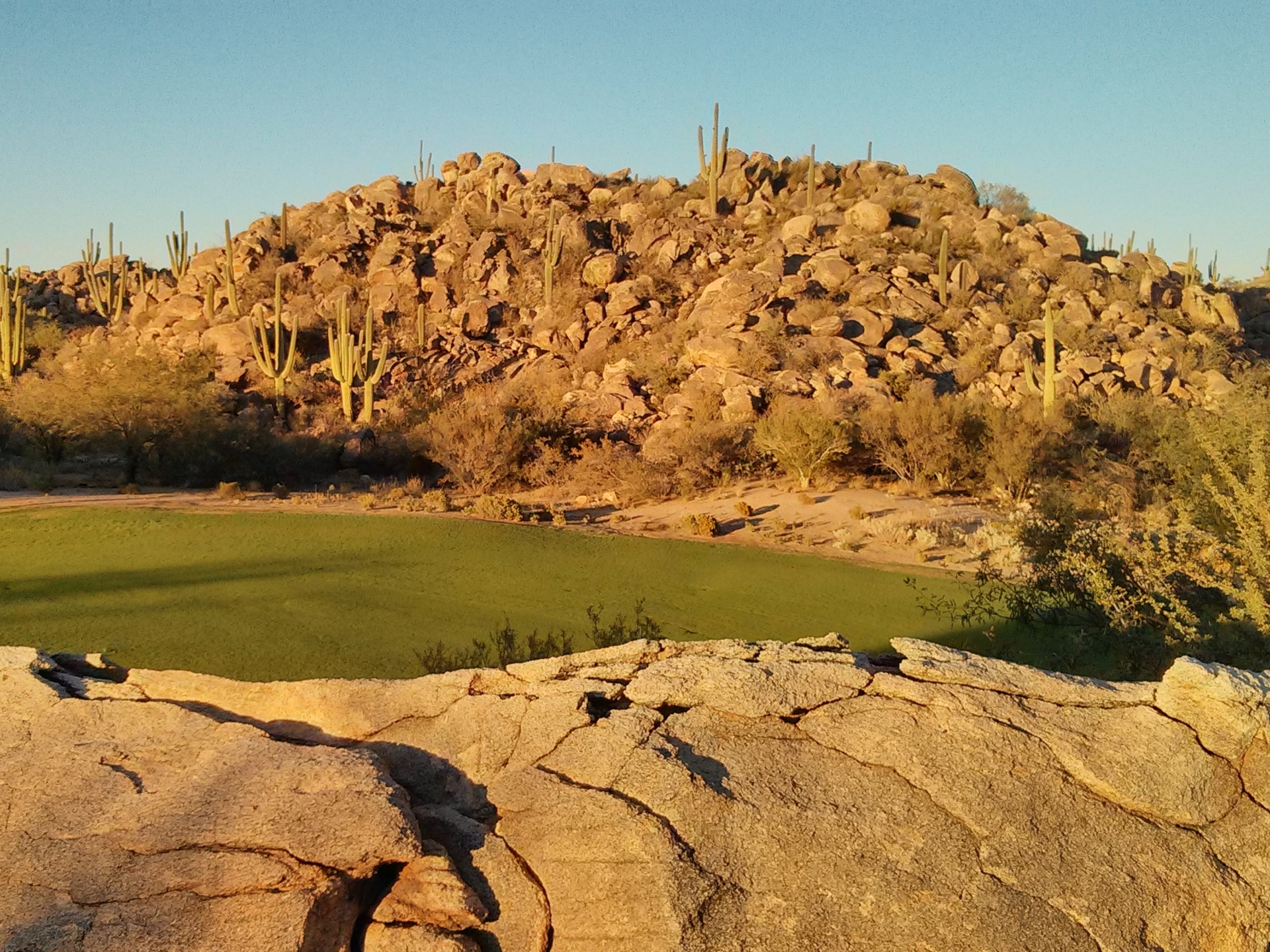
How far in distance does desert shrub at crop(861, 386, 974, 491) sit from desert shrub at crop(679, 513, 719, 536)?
510 cm

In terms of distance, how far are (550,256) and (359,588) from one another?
91.5 ft

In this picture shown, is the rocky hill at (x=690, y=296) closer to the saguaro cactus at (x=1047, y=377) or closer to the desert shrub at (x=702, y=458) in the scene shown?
the saguaro cactus at (x=1047, y=377)

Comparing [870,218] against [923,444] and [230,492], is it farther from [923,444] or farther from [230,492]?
[230,492]

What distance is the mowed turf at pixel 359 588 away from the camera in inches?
343

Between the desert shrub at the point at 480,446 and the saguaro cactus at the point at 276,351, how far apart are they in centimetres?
802

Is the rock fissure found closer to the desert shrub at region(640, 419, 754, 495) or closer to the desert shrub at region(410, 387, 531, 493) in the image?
the desert shrub at region(640, 419, 754, 495)

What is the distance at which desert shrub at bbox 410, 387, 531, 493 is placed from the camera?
2284 centimetres

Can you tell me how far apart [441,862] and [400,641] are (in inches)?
213

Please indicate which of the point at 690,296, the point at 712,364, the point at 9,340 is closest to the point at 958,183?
the point at 690,296

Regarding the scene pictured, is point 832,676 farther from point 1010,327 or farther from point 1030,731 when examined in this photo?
point 1010,327

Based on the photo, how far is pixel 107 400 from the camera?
23.7 m

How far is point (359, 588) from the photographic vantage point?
1103 cm

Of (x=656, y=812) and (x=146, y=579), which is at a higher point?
(x=656, y=812)

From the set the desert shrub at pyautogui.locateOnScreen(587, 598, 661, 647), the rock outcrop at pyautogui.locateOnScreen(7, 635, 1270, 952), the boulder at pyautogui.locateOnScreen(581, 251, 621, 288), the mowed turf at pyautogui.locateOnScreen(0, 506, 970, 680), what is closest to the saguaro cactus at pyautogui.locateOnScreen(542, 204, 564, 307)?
the boulder at pyautogui.locateOnScreen(581, 251, 621, 288)
